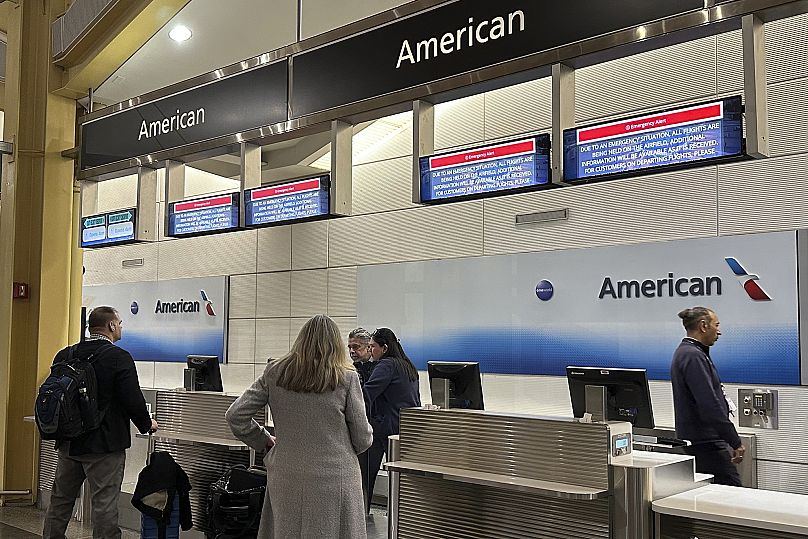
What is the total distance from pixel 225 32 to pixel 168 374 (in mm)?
4815

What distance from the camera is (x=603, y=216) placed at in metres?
6.15

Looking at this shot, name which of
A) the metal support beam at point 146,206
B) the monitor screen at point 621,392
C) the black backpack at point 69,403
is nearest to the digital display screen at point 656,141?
the monitor screen at point 621,392

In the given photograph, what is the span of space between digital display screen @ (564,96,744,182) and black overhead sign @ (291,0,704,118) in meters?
0.38

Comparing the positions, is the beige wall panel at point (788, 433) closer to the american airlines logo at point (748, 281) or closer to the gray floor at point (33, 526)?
the american airlines logo at point (748, 281)

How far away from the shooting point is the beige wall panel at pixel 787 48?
521 centimetres

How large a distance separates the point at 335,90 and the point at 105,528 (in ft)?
8.69

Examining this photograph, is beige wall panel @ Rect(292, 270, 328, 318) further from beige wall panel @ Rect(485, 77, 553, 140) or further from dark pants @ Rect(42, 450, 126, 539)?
dark pants @ Rect(42, 450, 126, 539)

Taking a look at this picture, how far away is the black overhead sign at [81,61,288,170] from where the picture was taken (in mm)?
4539

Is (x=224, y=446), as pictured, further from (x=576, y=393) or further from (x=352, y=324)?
(x=352, y=324)

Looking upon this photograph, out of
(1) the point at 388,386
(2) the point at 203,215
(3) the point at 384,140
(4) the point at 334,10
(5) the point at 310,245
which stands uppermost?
(4) the point at 334,10

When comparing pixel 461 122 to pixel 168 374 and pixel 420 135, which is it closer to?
pixel 420 135

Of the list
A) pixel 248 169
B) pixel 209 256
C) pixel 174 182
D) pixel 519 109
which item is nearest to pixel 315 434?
pixel 248 169

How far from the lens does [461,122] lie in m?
7.41

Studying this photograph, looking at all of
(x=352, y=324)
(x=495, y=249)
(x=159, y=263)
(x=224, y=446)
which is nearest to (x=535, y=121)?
(x=495, y=249)
